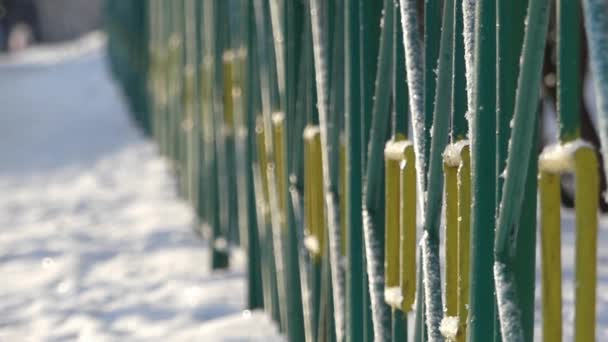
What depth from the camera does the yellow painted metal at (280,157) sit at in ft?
15.9

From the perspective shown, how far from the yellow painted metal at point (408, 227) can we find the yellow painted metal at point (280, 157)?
155 cm

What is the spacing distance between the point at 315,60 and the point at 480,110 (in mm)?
1597

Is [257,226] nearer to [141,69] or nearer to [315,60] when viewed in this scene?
[315,60]

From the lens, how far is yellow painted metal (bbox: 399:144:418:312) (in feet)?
10.7

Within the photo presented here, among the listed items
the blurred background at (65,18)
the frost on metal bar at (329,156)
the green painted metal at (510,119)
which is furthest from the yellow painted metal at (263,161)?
the blurred background at (65,18)

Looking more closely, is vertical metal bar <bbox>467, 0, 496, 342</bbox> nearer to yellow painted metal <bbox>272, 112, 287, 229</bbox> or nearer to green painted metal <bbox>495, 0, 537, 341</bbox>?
green painted metal <bbox>495, 0, 537, 341</bbox>

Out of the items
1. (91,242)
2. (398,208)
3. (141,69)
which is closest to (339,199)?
(398,208)

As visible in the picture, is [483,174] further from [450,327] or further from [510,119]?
[450,327]

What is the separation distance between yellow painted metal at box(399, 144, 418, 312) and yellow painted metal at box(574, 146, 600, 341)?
108 centimetres

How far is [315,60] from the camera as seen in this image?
416 centimetres

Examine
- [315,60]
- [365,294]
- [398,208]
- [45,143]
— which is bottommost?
[45,143]

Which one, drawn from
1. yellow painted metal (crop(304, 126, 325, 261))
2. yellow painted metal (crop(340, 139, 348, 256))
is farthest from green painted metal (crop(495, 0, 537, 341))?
yellow painted metal (crop(304, 126, 325, 261))

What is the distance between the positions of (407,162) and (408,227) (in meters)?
0.17

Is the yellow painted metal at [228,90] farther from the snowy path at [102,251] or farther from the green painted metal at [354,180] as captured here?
the green painted metal at [354,180]
